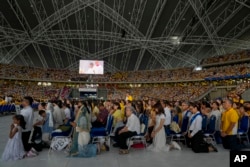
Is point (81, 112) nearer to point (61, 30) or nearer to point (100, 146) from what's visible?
point (100, 146)

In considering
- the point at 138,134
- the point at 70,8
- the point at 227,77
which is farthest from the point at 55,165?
the point at 227,77

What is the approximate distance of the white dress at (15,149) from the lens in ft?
20.6

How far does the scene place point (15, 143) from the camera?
6402 mm

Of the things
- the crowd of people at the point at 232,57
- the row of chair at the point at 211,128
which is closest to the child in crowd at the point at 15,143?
the row of chair at the point at 211,128

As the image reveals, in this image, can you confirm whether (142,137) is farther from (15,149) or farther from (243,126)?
(15,149)

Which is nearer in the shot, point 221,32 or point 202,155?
point 202,155

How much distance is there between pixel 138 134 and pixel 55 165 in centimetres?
275

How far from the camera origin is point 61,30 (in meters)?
39.6

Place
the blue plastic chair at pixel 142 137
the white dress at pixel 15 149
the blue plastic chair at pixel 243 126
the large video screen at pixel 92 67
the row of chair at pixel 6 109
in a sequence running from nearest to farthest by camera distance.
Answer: the white dress at pixel 15 149 < the blue plastic chair at pixel 142 137 < the blue plastic chair at pixel 243 126 < the row of chair at pixel 6 109 < the large video screen at pixel 92 67

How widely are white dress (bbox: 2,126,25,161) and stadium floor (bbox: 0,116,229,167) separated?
0.73 ft

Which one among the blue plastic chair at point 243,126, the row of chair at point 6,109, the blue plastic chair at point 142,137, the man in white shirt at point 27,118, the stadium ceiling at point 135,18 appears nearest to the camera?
the man in white shirt at point 27,118

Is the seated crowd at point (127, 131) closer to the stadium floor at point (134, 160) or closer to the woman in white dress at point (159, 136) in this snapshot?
the woman in white dress at point (159, 136)

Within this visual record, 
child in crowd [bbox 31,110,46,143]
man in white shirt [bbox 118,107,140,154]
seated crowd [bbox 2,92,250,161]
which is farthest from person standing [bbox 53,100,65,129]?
man in white shirt [bbox 118,107,140,154]

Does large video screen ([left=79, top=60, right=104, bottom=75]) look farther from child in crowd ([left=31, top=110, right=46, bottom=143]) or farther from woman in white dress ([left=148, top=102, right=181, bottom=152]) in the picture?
woman in white dress ([left=148, top=102, right=181, bottom=152])
